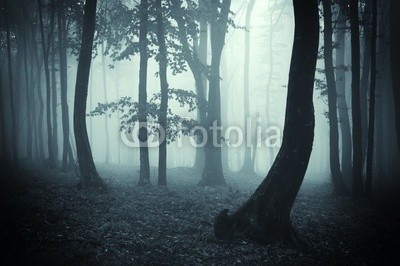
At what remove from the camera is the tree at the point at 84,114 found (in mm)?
11812

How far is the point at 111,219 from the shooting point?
27.0ft

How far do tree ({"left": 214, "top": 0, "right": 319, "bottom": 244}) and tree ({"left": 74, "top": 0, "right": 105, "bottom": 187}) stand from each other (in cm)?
632

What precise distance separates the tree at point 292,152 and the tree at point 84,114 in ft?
20.7

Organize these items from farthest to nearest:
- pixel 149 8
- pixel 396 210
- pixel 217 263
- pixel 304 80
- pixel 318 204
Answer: pixel 149 8
pixel 318 204
pixel 396 210
pixel 304 80
pixel 217 263

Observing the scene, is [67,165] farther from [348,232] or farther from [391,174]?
[391,174]

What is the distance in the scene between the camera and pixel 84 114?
12.1 m

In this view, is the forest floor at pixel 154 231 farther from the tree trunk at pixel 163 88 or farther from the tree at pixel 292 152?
the tree trunk at pixel 163 88

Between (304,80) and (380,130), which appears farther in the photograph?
(380,130)

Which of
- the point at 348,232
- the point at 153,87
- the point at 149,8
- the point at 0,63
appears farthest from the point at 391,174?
the point at 153,87

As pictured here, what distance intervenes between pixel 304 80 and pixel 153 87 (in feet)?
193

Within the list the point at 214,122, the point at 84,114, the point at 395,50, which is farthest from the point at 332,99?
the point at 84,114

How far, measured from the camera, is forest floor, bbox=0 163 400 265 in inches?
249

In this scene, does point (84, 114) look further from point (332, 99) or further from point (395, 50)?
point (395, 50)

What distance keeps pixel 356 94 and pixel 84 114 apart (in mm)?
11325
